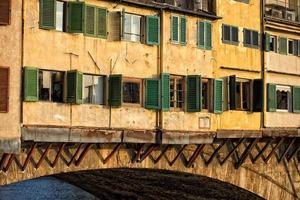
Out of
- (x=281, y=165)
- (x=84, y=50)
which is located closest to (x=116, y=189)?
(x=281, y=165)

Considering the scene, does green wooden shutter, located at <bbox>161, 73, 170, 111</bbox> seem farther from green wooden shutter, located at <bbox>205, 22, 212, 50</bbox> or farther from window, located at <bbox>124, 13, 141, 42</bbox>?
green wooden shutter, located at <bbox>205, 22, 212, 50</bbox>

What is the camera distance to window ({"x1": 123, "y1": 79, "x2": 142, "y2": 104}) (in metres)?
22.8

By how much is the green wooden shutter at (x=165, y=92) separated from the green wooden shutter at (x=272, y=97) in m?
6.74

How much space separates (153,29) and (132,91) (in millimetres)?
2617

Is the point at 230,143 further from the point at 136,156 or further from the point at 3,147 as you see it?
the point at 3,147

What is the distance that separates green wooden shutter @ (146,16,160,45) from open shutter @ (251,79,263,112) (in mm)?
6166

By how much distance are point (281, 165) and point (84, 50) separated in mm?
13487

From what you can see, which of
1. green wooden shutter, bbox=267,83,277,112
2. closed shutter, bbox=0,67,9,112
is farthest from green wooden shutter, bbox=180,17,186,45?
closed shutter, bbox=0,67,9,112

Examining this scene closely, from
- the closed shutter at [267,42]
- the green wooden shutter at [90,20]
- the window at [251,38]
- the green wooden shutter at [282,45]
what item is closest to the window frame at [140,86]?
the green wooden shutter at [90,20]

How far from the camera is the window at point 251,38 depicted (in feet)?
91.5

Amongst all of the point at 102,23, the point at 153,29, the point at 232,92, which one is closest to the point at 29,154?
the point at 102,23

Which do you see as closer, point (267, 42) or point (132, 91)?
point (132, 91)

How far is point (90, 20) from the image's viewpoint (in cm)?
2180

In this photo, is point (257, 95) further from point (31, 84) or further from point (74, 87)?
point (31, 84)
